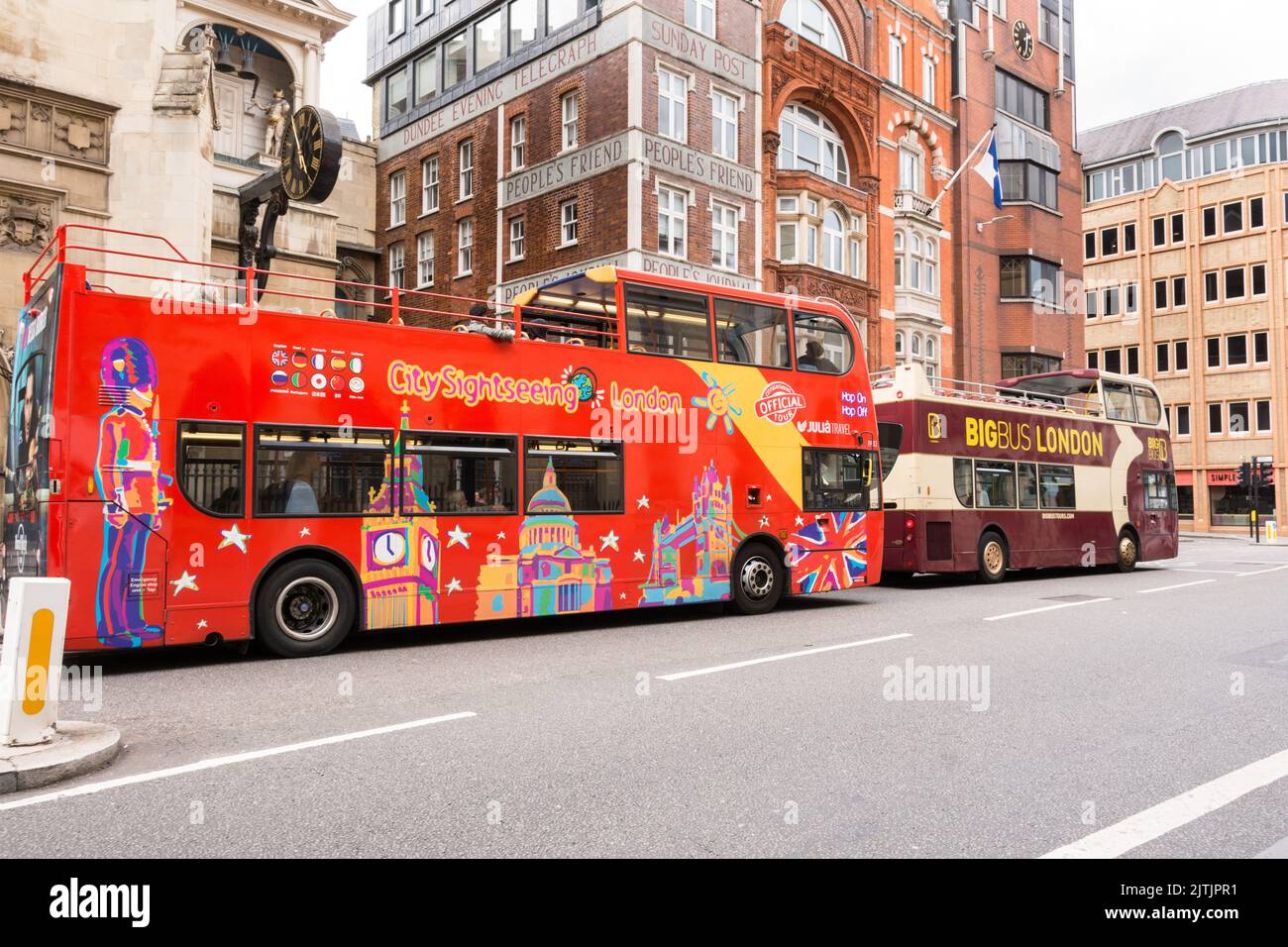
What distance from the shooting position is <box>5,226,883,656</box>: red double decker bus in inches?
343

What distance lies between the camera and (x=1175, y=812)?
4547mm

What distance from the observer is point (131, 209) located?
55.3ft

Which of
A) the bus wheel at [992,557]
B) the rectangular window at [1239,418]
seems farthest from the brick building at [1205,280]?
the bus wheel at [992,557]

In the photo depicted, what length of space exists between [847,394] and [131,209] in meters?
12.7

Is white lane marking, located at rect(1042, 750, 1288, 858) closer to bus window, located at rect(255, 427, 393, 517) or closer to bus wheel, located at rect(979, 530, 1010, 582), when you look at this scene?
bus window, located at rect(255, 427, 393, 517)

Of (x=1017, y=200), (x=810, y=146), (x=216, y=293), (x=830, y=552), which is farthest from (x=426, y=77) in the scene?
(x=830, y=552)

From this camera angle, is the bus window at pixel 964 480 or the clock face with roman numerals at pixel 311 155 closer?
the clock face with roman numerals at pixel 311 155

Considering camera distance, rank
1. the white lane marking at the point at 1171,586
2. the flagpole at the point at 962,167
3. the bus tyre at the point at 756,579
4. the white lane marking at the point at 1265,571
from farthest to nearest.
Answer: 1. the flagpole at the point at 962,167
2. the white lane marking at the point at 1265,571
3. the white lane marking at the point at 1171,586
4. the bus tyre at the point at 756,579

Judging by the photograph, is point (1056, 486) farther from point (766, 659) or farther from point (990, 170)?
point (990, 170)

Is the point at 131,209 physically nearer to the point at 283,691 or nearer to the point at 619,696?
the point at 283,691

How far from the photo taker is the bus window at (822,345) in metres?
13.9

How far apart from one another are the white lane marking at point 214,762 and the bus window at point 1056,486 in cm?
1707

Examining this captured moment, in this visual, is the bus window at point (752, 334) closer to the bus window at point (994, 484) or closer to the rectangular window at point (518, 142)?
the bus window at point (994, 484)

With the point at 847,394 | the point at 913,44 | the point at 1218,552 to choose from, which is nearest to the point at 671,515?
the point at 847,394
